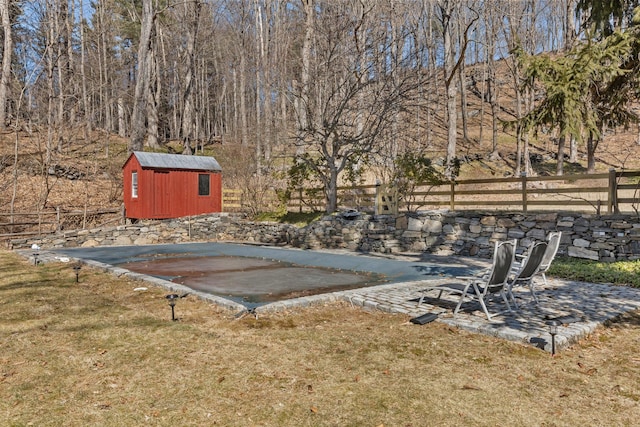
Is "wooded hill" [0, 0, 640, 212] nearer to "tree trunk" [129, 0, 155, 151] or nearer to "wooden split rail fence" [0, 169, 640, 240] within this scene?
"tree trunk" [129, 0, 155, 151]

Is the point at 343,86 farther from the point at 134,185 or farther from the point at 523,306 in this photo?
the point at 523,306

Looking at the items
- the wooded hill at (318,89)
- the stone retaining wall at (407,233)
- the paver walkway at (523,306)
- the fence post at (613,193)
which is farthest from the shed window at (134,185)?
the fence post at (613,193)

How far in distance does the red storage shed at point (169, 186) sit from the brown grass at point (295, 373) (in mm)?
13371

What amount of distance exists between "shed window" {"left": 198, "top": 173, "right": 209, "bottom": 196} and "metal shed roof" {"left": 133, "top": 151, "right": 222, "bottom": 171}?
33cm

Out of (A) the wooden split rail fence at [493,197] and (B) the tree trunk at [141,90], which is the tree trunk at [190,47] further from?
(A) the wooden split rail fence at [493,197]

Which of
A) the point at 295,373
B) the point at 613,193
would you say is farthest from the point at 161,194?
the point at 295,373

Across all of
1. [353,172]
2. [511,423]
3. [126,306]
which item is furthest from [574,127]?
[353,172]

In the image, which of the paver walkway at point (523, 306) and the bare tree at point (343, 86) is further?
the bare tree at point (343, 86)

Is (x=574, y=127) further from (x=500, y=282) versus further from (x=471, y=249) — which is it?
(x=471, y=249)

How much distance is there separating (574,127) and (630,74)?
1330 mm

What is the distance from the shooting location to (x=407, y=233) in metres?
13.0

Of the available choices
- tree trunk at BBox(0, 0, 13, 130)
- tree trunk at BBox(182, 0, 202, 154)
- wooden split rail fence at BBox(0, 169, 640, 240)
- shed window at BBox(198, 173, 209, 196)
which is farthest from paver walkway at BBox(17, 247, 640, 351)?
tree trunk at BBox(182, 0, 202, 154)

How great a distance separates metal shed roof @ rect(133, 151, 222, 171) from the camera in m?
18.6

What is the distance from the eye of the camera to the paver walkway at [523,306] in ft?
15.2
